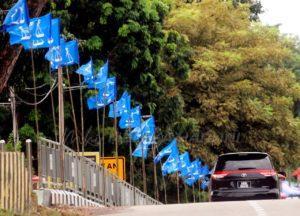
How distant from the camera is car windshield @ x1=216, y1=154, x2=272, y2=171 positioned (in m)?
18.9

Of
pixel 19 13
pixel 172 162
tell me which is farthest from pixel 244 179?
pixel 172 162

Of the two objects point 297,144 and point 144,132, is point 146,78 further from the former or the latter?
point 297,144

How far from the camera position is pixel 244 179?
18.7 m

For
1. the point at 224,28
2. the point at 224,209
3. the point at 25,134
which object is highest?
the point at 224,28

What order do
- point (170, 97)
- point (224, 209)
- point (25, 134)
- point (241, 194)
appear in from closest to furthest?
point (224, 209)
point (241, 194)
point (25, 134)
point (170, 97)

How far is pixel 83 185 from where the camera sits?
2116cm

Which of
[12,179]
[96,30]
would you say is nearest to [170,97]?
[96,30]

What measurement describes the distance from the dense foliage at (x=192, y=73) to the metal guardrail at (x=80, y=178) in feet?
9.16

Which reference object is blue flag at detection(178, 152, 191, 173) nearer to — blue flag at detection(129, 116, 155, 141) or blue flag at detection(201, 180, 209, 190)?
blue flag at detection(129, 116, 155, 141)

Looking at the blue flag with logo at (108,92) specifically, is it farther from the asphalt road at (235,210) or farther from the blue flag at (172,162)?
the blue flag at (172,162)

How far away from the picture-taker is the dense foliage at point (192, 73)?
86.6ft

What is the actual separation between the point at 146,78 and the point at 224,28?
15419 mm

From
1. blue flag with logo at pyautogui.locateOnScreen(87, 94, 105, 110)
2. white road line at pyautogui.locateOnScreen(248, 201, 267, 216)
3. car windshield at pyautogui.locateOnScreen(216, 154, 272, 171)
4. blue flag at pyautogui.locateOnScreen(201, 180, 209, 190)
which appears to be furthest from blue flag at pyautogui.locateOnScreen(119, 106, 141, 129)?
blue flag at pyautogui.locateOnScreen(201, 180, 209, 190)

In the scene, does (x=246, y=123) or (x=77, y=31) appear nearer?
(x=77, y=31)
